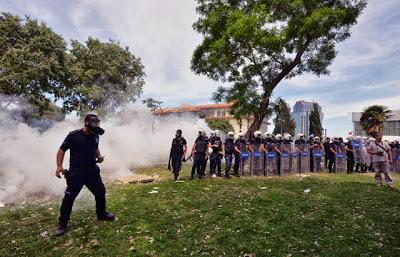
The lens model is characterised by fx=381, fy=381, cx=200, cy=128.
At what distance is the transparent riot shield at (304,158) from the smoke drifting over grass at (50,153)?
9.58 metres

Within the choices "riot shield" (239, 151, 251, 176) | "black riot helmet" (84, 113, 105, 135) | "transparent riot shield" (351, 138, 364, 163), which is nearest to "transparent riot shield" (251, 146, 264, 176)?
"riot shield" (239, 151, 251, 176)

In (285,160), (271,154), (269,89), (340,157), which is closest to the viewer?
(271,154)

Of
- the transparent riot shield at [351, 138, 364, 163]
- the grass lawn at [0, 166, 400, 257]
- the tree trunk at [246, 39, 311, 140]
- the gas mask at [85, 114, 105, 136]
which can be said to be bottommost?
the grass lawn at [0, 166, 400, 257]

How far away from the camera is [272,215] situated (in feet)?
33.6

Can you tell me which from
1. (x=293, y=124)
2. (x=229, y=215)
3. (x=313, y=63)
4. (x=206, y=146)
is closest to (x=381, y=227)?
(x=229, y=215)

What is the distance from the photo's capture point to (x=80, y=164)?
28.8 ft

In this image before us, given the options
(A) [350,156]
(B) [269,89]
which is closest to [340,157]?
(A) [350,156]

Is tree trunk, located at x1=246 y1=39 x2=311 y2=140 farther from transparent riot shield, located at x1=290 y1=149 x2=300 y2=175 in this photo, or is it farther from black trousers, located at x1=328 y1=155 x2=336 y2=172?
black trousers, located at x1=328 y1=155 x2=336 y2=172

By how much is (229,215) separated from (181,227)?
1.55m

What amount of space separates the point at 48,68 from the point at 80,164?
78.0 ft

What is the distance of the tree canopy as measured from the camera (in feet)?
93.6

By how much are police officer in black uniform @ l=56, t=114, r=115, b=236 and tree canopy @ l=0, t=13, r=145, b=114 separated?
67.2 feet

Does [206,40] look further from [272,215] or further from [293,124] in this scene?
[293,124]

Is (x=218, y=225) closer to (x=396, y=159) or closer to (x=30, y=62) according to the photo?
(x=396, y=159)
